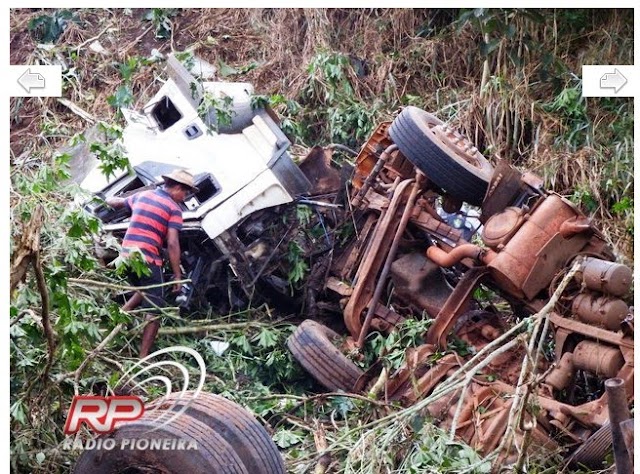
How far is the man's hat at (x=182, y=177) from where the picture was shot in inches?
229

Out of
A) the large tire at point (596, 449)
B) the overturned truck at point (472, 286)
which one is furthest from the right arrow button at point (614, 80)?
the large tire at point (596, 449)

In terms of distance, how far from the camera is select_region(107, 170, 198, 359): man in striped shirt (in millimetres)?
5688

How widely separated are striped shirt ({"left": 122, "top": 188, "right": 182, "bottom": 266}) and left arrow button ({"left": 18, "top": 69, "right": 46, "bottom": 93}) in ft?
4.54

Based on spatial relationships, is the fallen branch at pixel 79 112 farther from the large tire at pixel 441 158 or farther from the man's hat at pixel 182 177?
the large tire at pixel 441 158

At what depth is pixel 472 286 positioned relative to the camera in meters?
5.62

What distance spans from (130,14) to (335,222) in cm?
162

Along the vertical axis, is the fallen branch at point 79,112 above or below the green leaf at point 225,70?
above

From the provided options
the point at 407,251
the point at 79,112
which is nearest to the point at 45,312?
the point at 79,112

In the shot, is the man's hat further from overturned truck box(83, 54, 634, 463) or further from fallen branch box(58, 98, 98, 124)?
fallen branch box(58, 98, 98, 124)

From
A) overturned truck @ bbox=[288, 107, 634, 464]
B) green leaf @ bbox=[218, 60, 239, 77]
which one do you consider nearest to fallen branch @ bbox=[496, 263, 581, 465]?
overturned truck @ bbox=[288, 107, 634, 464]

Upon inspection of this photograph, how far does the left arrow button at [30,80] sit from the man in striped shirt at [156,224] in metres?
1.35

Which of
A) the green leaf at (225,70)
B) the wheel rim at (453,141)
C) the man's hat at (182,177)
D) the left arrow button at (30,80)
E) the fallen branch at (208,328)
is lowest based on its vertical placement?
the fallen branch at (208,328)

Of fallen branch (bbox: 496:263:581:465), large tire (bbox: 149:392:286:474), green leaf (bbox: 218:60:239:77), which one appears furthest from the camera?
green leaf (bbox: 218:60:239:77)

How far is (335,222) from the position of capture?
6.30 m
